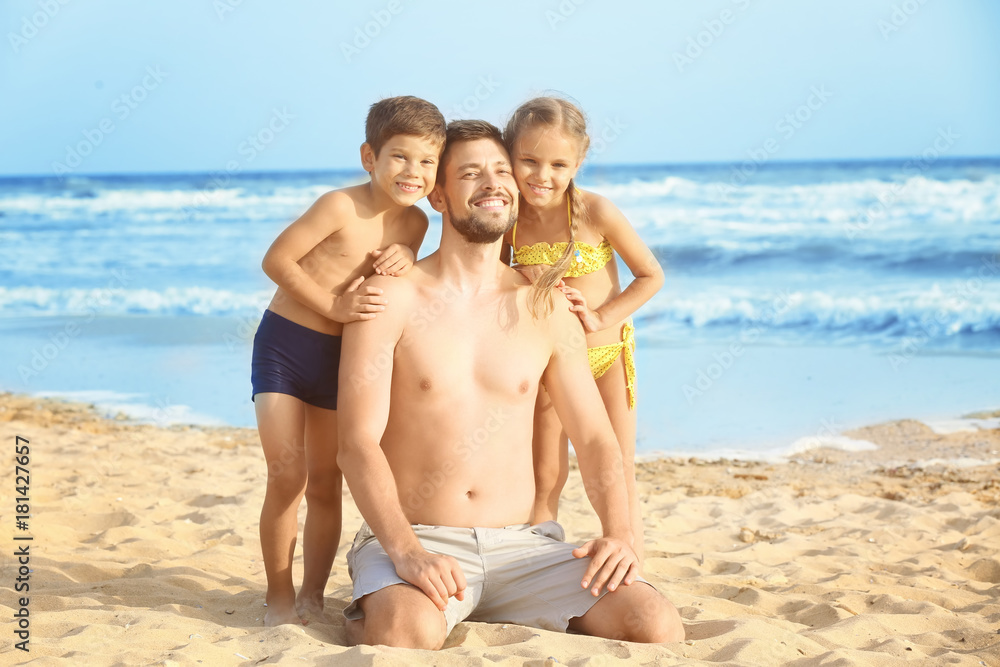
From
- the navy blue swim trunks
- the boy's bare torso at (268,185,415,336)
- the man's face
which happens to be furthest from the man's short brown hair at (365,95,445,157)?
the navy blue swim trunks

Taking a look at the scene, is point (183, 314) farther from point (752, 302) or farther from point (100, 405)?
point (752, 302)

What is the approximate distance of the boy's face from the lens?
3.46 meters

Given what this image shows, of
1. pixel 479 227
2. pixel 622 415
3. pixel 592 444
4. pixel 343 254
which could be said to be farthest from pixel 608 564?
pixel 343 254

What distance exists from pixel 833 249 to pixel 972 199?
5406 mm

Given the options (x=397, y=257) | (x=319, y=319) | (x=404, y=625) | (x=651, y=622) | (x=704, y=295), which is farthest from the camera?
(x=704, y=295)

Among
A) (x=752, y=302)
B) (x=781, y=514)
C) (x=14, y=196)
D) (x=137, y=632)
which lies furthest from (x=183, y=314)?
(x=14, y=196)

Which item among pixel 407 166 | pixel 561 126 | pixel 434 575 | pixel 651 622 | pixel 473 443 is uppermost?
pixel 561 126

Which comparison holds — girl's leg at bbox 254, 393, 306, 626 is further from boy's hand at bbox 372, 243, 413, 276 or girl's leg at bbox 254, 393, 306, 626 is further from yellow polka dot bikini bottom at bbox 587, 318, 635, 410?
yellow polka dot bikini bottom at bbox 587, 318, 635, 410

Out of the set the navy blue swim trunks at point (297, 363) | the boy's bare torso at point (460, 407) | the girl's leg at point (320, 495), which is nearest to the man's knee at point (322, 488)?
the girl's leg at point (320, 495)

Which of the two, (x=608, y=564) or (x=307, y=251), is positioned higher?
(x=307, y=251)

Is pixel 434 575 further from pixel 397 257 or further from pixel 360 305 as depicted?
pixel 397 257

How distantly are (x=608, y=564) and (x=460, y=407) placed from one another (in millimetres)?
775

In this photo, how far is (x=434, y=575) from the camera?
2992 millimetres

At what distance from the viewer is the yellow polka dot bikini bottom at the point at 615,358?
4043 mm
